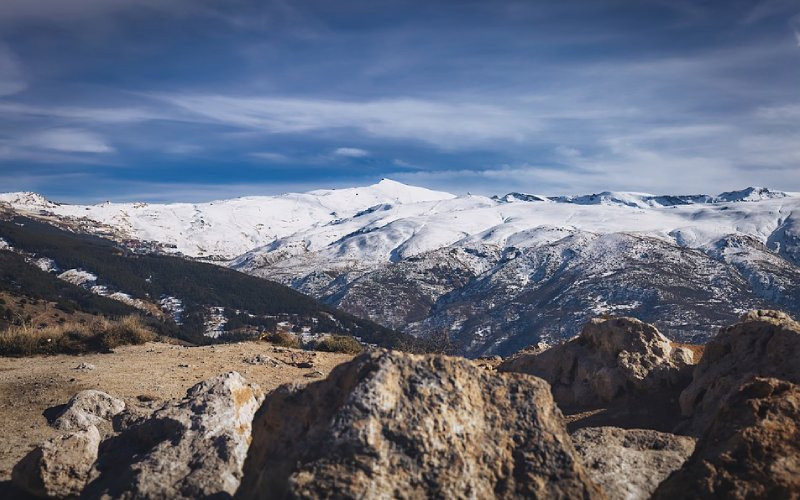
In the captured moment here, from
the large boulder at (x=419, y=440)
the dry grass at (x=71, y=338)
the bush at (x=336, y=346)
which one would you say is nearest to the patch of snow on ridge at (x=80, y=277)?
the dry grass at (x=71, y=338)

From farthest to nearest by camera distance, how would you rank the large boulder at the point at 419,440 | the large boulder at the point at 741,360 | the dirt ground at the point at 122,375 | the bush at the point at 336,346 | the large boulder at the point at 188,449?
the bush at the point at 336,346 → the dirt ground at the point at 122,375 → the large boulder at the point at 741,360 → the large boulder at the point at 188,449 → the large boulder at the point at 419,440

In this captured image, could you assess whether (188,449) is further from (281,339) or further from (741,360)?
(281,339)

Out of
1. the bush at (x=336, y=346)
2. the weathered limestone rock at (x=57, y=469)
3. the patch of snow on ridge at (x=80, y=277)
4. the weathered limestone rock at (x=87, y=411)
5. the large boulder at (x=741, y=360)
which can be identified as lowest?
the patch of snow on ridge at (x=80, y=277)

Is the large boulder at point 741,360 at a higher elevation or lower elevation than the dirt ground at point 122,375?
higher

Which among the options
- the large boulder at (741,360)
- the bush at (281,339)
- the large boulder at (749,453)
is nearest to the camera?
the large boulder at (749,453)

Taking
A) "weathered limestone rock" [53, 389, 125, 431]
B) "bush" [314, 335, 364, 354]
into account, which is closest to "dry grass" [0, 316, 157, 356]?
"bush" [314, 335, 364, 354]

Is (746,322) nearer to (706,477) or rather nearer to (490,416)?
(706,477)

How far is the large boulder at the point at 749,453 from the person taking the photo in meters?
5.82

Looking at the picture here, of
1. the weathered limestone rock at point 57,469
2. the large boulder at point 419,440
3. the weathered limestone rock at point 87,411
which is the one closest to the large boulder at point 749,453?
the large boulder at point 419,440

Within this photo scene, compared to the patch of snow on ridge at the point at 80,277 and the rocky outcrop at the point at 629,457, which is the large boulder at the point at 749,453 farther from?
the patch of snow on ridge at the point at 80,277

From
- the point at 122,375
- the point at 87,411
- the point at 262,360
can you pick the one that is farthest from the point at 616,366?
the point at 122,375

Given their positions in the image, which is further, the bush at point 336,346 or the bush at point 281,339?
the bush at point 281,339

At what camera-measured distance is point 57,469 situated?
8.74 metres

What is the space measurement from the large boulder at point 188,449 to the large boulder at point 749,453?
542 cm
